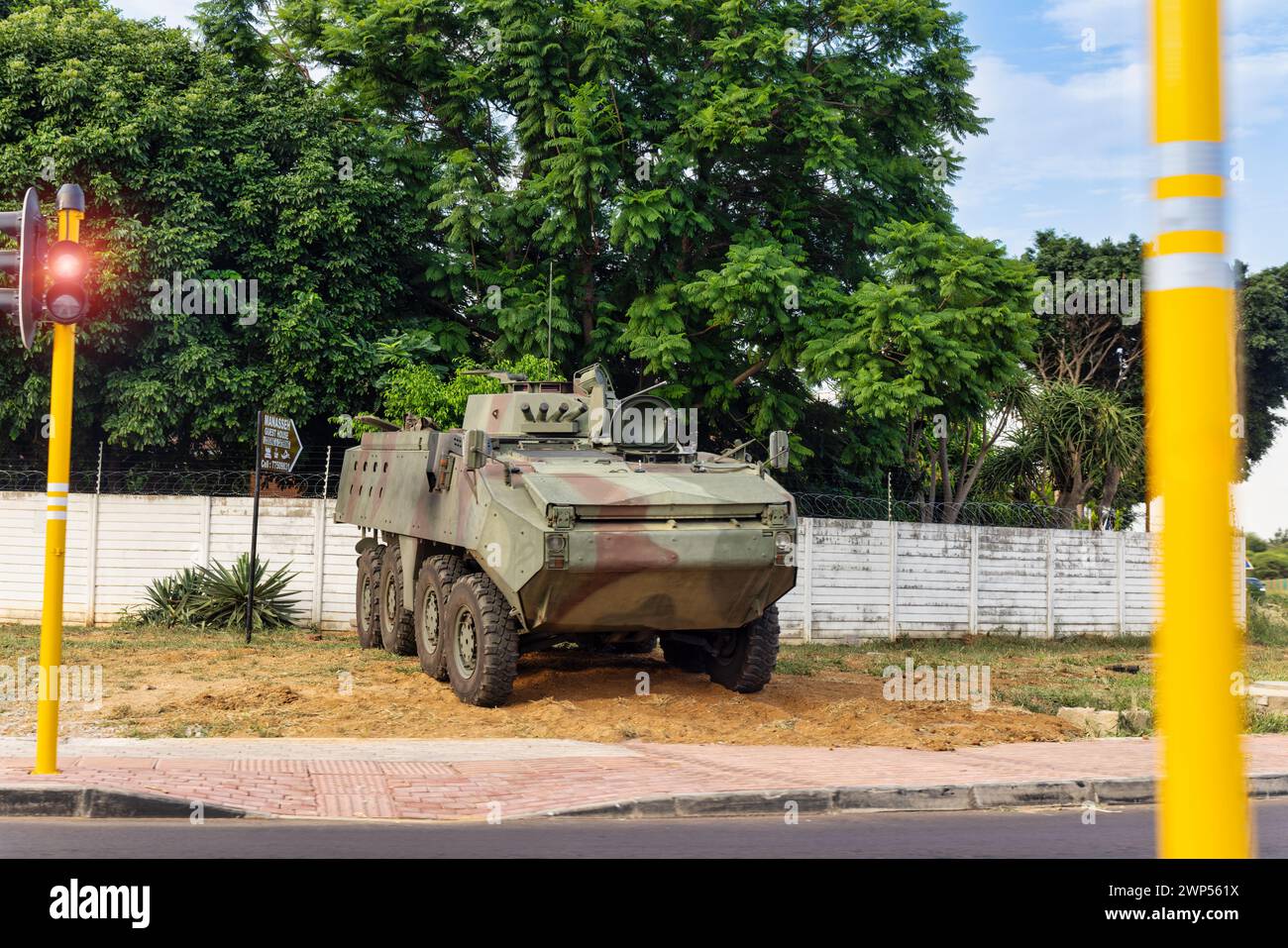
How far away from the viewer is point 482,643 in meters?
13.4

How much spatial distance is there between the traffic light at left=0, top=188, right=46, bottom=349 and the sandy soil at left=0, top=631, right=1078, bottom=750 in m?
4.10

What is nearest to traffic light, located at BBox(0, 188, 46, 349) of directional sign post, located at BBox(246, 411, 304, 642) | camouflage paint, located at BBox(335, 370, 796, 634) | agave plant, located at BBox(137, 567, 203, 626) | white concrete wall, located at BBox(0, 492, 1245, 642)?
camouflage paint, located at BBox(335, 370, 796, 634)

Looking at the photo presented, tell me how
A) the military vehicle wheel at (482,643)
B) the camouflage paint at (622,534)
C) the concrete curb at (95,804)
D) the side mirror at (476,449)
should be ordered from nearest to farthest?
the concrete curb at (95,804) → the camouflage paint at (622,534) → the military vehicle wheel at (482,643) → the side mirror at (476,449)

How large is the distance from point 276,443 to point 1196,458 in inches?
697

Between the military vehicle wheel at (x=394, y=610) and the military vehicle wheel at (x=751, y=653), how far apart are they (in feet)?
14.7

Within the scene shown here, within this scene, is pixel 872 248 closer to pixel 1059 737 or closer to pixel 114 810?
pixel 1059 737

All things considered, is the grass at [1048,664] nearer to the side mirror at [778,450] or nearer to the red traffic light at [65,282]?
the side mirror at [778,450]

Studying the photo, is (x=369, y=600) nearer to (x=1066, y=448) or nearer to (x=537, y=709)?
(x=537, y=709)

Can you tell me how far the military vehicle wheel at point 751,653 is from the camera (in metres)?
14.4

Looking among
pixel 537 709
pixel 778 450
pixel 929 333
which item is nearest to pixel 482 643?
pixel 537 709

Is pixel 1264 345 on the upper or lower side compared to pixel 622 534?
upper

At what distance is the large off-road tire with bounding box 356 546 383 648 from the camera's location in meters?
19.4

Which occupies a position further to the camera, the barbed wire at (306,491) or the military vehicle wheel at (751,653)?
the barbed wire at (306,491)

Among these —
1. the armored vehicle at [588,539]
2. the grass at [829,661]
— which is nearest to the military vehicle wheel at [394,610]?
the grass at [829,661]
